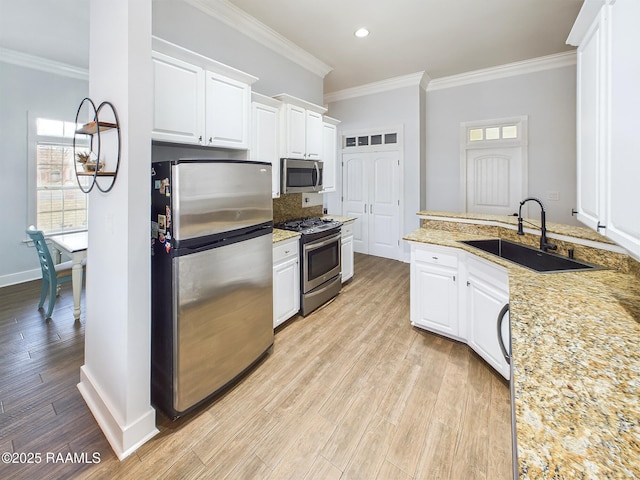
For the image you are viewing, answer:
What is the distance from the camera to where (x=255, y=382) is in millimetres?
2215

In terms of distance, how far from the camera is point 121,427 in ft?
5.36

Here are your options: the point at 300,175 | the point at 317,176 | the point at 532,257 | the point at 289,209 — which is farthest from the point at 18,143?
the point at 532,257

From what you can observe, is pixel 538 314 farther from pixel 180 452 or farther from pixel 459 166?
pixel 459 166

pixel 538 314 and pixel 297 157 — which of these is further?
pixel 297 157

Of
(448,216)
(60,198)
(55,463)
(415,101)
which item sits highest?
(415,101)

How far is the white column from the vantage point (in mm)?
1573

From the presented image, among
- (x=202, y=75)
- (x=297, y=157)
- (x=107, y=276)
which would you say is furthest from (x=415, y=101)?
(x=107, y=276)

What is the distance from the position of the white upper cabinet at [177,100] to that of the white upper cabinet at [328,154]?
205 cm

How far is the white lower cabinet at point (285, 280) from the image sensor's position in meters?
2.84

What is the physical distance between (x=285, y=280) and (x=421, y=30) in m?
3.38

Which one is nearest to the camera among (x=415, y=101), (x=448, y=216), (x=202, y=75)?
(x=202, y=75)

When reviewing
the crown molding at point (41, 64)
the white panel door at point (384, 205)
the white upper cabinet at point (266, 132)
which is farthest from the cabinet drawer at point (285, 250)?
the crown molding at point (41, 64)

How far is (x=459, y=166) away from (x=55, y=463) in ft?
19.1

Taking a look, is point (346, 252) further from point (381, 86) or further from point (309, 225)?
point (381, 86)
